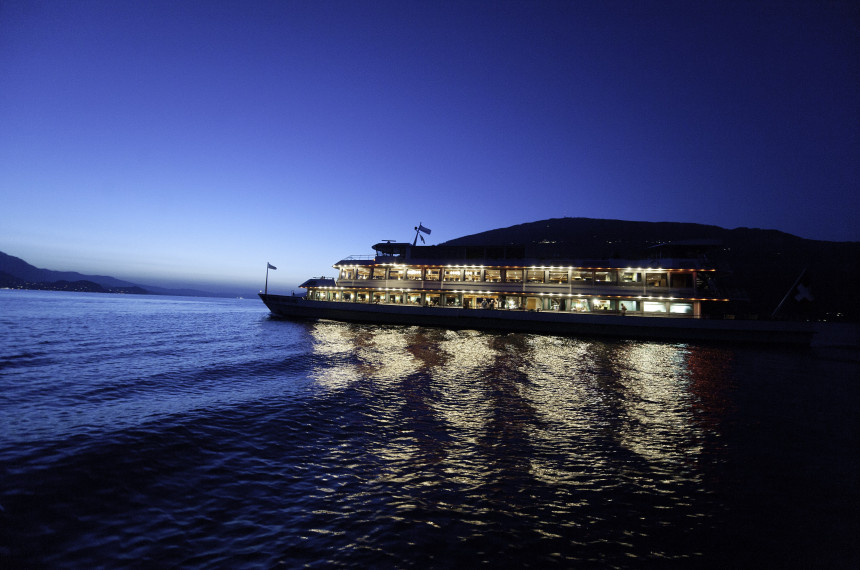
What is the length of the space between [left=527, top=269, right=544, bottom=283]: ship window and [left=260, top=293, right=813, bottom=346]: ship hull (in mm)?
6442

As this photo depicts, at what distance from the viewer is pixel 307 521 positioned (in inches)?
216

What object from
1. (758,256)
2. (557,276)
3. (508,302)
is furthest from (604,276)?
(758,256)

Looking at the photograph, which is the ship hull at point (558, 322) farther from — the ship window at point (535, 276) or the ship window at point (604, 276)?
the ship window at point (535, 276)

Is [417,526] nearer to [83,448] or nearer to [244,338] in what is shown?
[83,448]

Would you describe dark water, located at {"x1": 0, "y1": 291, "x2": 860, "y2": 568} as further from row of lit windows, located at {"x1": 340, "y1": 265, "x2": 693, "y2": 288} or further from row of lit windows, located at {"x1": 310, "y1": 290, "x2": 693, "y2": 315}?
row of lit windows, located at {"x1": 340, "y1": 265, "x2": 693, "y2": 288}

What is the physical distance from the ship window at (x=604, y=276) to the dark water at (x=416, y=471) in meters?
26.5

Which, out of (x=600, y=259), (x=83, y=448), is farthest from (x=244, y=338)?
(x=600, y=259)

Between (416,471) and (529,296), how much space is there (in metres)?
39.5

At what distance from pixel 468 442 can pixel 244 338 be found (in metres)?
25.6

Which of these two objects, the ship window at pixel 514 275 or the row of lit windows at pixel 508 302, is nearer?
the row of lit windows at pixel 508 302

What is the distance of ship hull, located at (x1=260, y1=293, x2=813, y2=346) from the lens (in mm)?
33312

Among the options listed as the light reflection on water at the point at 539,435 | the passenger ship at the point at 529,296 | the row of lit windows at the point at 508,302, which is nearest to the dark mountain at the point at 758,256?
the passenger ship at the point at 529,296

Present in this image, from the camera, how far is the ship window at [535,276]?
44616mm

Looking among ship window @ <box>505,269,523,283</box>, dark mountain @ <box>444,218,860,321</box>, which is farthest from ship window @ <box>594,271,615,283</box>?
ship window @ <box>505,269,523,283</box>
